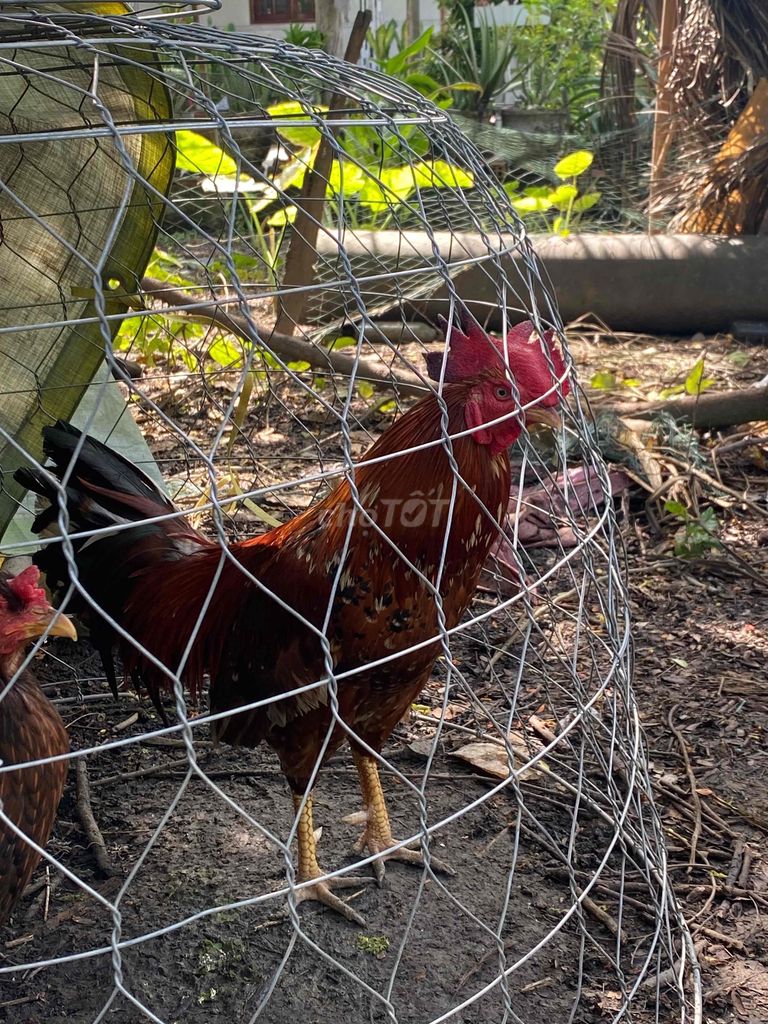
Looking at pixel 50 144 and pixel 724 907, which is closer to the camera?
pixel 724 907

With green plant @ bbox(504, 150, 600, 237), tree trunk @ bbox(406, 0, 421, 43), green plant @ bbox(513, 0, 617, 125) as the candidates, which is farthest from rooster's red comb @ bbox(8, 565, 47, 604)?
tree trunk @ bbox(406, 0, 421, 43)

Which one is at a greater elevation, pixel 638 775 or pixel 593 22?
pixel 593 22

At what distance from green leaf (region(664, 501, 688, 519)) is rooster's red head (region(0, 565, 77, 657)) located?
2.67 m

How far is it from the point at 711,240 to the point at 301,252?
3096 millimetres

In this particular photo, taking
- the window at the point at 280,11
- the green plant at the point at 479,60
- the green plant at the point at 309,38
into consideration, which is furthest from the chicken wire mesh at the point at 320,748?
the window at the point at 280,11

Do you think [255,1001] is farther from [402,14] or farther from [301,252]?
[402,14]

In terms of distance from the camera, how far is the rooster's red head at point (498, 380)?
6.37 ft

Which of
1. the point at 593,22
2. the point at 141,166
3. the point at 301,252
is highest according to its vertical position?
the point at 593,22

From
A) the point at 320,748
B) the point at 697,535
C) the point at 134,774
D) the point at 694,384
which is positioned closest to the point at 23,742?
the point at 320,748

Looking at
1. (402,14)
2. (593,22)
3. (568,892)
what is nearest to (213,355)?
(568,892)

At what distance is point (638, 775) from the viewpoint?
209cm

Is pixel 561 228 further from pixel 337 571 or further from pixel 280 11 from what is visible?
pixel 280 11

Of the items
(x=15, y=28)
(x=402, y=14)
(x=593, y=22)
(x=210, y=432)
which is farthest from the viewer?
(x=402, y=14)

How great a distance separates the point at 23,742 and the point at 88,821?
2.48 ft
